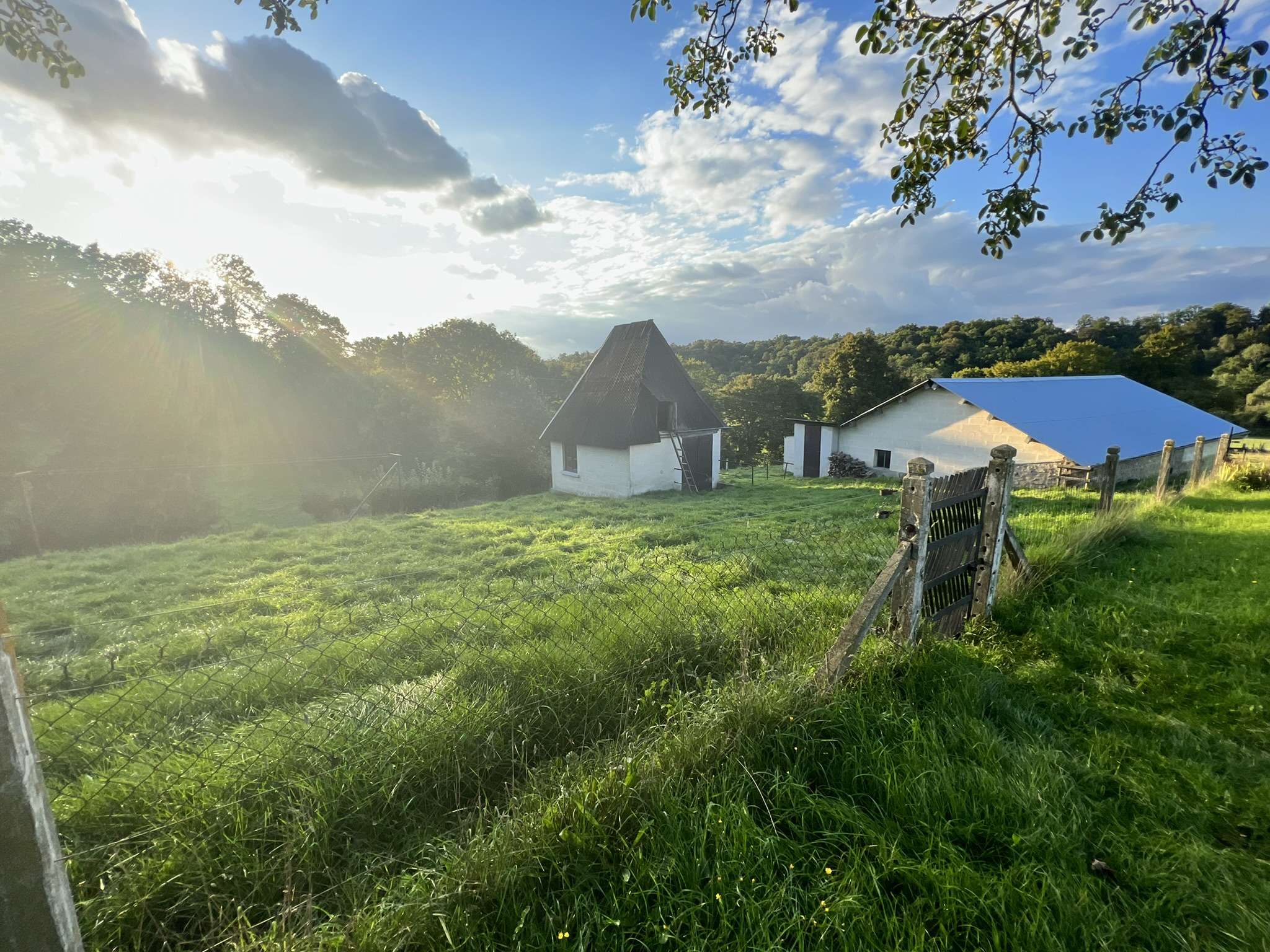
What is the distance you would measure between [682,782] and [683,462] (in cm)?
1675

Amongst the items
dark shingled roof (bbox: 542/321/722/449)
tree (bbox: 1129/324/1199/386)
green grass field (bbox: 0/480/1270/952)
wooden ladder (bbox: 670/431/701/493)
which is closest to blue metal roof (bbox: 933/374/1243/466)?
dark shingled roof (bbox: 542/321/722/449)

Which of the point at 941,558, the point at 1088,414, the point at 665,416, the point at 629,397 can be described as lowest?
the point at 941,558

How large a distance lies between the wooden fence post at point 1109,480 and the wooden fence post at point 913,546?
646 centimetres

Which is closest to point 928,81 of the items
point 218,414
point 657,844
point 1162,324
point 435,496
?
point 657,844

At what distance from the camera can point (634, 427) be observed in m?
17.5

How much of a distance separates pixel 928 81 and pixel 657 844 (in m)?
4.99

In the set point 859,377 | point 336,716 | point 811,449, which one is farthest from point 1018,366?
point 336,716

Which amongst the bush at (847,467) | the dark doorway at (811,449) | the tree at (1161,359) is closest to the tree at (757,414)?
the dark doorway at (811,449)

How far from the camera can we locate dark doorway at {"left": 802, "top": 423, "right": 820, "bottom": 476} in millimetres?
25188

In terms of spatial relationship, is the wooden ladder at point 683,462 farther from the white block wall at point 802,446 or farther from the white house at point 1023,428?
the white block wall at point 802,446

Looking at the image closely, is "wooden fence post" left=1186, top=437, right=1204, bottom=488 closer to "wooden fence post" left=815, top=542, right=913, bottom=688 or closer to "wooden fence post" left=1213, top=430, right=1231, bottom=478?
"wooden fence post" left=1213, top=430, right=1231, bottom=478

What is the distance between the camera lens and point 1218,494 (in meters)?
11.3

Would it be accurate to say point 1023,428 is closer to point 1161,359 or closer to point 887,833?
point 887,833

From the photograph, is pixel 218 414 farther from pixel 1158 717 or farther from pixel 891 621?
pixel 1158 717
